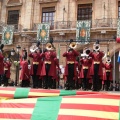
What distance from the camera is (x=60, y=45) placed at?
20.3 meters

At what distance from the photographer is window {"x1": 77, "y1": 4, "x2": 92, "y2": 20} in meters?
20.7

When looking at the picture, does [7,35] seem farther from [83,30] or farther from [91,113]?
[91,113]

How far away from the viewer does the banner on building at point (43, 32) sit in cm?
1986

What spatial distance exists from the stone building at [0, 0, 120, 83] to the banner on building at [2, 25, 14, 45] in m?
0.54

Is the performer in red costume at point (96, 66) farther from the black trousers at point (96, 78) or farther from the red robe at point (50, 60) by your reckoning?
the red robe at point (50, 60)

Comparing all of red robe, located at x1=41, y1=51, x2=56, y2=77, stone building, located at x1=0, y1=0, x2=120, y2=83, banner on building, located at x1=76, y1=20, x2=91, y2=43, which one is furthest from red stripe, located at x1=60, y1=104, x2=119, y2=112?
banner on building, located at x1=76, y1=20, x2=91, y2=43

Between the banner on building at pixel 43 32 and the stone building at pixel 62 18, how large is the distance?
63 centimetres

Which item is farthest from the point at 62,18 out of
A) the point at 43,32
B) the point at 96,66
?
the point at 96,66

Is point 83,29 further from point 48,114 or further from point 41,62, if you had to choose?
point 48,114

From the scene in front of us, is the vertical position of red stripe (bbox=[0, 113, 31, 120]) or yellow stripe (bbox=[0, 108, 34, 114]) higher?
yellow stripe (bbox=[0, 108, 34, 114])

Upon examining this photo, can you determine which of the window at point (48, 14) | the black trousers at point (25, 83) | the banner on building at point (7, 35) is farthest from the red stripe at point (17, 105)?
the window at point (48, 14)

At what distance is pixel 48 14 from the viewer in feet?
72.5

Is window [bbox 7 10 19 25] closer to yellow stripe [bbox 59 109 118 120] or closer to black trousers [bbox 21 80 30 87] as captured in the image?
black trousers [bbox 21 80 30 87]

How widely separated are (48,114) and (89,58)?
385 cm
